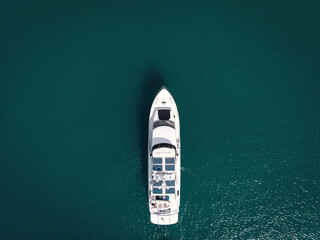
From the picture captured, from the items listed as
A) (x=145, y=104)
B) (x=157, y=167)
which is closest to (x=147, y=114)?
(x=145, y=104)

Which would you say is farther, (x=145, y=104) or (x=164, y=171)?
(x=145, y=104)

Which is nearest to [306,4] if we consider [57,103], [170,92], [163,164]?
[170,92]

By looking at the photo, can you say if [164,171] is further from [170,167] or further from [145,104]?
[145,104]

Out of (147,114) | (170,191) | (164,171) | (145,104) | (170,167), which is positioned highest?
(145,104)

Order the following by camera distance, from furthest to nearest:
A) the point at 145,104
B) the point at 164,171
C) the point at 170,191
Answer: the point at 145,104, the point at 164,171, the point at 170,191

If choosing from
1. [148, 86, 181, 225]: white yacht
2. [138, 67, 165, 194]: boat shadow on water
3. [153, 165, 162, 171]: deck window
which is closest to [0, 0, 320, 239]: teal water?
[138, 67, 165, 194]: boat shadow on water

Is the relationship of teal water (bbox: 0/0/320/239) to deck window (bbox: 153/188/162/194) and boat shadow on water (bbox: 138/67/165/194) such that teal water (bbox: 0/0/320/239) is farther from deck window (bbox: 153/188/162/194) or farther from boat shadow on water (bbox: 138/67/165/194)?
deck window (bbox: 153/188/162/194)

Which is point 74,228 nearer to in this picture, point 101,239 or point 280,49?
point 101,239
